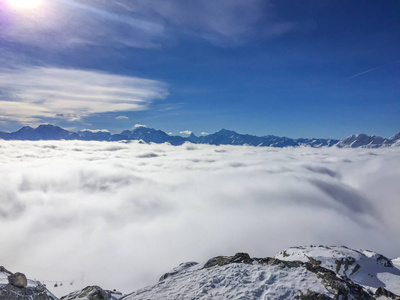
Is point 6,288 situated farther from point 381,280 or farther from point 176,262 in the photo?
point 176,262

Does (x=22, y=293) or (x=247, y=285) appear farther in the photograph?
(x=247, y=285)

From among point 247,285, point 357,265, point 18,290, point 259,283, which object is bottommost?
point 357,265

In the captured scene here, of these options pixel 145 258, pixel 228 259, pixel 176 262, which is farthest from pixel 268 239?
pixel 228 259

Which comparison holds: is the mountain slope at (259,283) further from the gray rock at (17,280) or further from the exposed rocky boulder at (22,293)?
the gray rock at (17,280)

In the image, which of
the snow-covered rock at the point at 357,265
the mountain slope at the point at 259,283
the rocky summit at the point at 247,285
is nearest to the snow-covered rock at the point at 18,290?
the rocky summit at the point at 247,285

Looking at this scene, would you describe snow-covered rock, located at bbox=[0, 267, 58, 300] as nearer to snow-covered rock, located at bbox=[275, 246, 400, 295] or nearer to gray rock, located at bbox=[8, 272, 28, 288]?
gray rock, located at bbox=[8, 272, 28, 288]

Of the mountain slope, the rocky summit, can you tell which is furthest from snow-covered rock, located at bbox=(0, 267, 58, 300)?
the mountain slope

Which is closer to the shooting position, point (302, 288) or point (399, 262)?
point (302, 288)

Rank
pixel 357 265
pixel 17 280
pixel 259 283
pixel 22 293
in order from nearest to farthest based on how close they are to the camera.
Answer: pixel 22 293 < pixel 17 280 < pixel 259 283 < pixel 357 265

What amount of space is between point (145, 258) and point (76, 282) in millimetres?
48058

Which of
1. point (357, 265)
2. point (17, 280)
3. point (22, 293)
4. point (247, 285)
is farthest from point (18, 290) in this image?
point (357, 265)

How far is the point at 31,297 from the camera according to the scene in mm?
27297

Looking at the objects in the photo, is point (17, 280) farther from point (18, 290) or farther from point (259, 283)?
point (259, 283)

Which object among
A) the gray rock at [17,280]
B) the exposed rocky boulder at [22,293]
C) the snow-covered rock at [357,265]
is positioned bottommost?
the snow-covered rock at [357,265]
